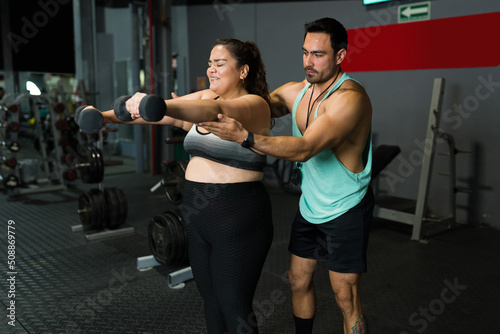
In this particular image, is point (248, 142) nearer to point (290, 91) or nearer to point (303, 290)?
point (290, 91)

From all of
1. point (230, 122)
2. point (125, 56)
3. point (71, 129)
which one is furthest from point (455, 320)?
point (125, 56)

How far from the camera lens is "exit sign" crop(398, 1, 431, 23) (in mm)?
3781

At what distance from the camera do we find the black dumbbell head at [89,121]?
Result: 41.9 inches

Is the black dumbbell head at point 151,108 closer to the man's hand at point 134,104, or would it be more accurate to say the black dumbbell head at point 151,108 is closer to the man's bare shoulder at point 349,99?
the man's hand at point 134,104

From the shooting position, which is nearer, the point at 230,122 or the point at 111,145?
the point at 230,122

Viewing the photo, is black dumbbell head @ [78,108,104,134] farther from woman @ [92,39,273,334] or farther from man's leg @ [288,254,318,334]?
man's leg @ [288,254,318,334]

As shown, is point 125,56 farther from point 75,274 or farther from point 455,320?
point 455,320

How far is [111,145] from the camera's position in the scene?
23.4 feet

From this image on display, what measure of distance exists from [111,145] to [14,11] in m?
2.52

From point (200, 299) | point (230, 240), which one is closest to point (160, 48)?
point (200, 299)

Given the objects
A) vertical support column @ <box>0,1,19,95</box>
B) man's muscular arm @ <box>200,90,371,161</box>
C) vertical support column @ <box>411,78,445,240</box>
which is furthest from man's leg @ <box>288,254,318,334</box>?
vertical support column @ <box>0,1,19,95</box>

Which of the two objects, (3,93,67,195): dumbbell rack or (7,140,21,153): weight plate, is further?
(3,93,67,195): dumbbell rack

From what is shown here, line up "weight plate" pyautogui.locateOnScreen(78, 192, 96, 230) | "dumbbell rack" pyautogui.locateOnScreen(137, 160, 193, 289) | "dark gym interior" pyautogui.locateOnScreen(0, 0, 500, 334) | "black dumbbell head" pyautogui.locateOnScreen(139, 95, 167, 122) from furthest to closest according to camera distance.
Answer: "weight plate" pyautogui.locateOnScreen(78, 192, 96, 230)
"dumbbell rack" pyautogui.locateOnScreen(137, 160, 193, 289)
"dark gym interior" pyautogui.locateOnScreen(0, 0, 500, 334)
"black dumbbell head" pyautogui.locateOnScreen(139, 95, 167, 122)

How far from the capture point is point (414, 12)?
3.86 metres
